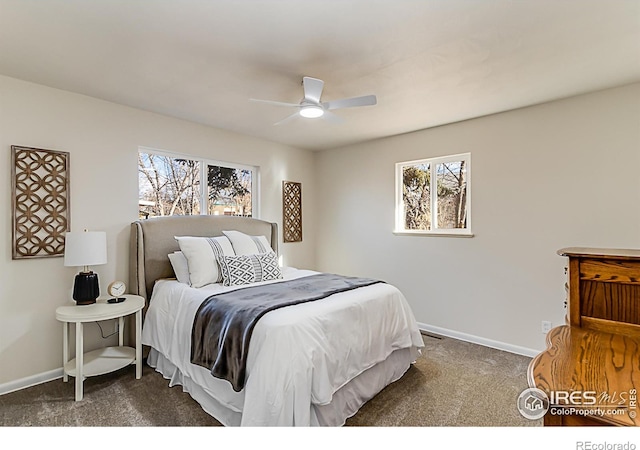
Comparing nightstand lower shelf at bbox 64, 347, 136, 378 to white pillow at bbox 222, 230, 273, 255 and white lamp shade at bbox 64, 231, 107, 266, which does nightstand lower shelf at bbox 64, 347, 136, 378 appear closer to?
white lamp shade at bbox 64, 231, 107, 266

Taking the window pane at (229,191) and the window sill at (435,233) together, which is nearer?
the window sill at (435,233)

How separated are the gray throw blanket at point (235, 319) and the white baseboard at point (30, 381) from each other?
144 cm

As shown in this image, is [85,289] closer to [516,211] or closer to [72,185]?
[72,185]

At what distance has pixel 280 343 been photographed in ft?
5.98

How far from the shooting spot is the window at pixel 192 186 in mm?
3416

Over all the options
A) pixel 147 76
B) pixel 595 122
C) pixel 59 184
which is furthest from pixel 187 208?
pixel 595 122

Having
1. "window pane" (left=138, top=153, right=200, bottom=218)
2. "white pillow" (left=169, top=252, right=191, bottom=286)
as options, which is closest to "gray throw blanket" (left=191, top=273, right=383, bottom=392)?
"white pillow" (left=169, top=252, right=191, bottom=286)

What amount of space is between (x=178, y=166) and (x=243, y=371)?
2.62 meters

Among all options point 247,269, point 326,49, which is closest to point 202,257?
point 247,269

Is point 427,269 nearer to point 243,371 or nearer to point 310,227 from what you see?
→ point 310,227

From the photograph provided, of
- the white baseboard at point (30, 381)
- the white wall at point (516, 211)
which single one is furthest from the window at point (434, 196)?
the white baseboard at point (30, 381)

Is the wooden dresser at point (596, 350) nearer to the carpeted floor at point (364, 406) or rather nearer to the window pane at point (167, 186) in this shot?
the carpeted floor at point (364, 406)

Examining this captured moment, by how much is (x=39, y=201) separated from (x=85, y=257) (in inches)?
25.7

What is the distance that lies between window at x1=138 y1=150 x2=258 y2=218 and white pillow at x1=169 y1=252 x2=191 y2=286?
2.21 feet
